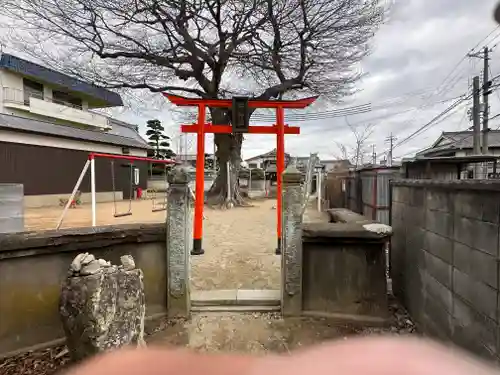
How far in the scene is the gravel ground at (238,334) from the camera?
8.18 feet

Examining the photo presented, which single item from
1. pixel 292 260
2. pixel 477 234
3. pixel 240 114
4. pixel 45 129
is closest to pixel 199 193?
pixel 240 114

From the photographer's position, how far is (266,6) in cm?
966

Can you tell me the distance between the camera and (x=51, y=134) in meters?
13.4

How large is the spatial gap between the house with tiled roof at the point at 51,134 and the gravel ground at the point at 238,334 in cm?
1217

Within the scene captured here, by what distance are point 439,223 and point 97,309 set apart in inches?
103

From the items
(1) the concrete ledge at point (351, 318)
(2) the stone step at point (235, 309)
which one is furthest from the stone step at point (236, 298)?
(1) the concrete ledge at point (351, 318)

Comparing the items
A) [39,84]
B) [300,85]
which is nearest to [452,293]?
[300,85]

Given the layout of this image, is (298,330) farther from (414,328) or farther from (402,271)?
(402,271)

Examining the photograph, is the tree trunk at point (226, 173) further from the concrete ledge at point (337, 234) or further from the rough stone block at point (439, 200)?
the rough stone block at point (439, 200)

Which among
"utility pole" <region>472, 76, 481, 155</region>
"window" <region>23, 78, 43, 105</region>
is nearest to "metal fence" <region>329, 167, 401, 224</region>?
"utility pole" <region>472, 76, 481, 155</region>

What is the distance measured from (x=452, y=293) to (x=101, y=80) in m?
13.1

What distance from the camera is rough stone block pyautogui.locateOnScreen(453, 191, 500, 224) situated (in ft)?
5.70

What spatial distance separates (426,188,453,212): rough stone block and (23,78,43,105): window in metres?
21.5

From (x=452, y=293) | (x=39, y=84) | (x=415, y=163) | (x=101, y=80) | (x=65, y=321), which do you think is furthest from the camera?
(x=39, y=84)
